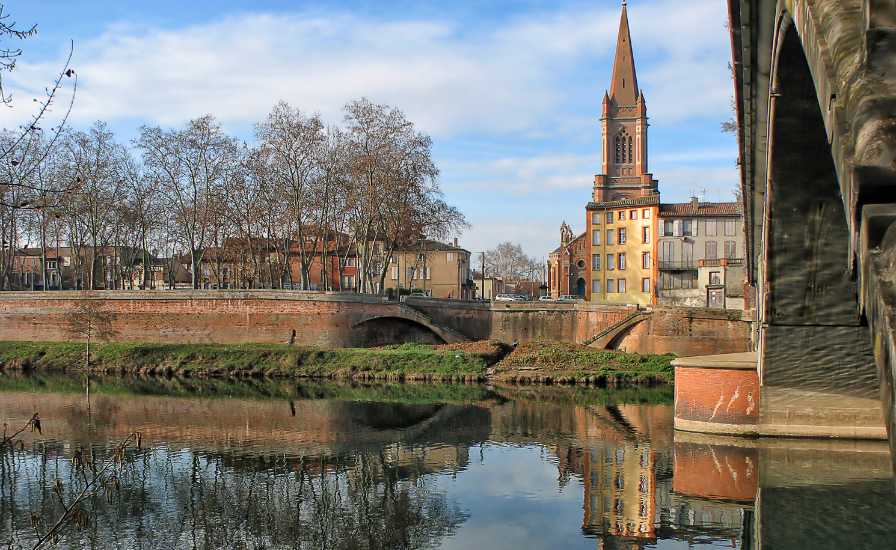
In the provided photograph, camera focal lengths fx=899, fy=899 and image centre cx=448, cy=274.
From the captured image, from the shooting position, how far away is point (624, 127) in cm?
9562

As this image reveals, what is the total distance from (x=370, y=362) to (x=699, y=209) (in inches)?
1381

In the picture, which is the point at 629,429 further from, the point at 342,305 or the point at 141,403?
the point at 342,305

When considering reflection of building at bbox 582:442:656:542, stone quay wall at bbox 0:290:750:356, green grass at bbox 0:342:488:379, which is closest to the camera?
reflection of building at bbox 582:442:656:542

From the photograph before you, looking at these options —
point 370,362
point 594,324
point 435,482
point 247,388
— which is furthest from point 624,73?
point 435,482

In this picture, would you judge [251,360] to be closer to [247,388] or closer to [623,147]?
[247,388]

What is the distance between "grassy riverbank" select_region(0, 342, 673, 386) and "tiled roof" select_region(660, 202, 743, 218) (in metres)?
27.2

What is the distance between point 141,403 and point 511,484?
19138 mm

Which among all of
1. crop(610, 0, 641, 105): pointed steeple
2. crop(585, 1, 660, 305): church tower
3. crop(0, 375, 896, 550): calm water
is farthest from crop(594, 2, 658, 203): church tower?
crop(0, 375, 896, 550): calm water

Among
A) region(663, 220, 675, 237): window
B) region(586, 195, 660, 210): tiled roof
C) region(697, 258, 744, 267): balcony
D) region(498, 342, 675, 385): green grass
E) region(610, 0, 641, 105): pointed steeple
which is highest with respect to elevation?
region(610, 0, 641, 105): pointed steeple

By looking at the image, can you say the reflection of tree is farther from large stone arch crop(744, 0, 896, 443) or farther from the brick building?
the brick building

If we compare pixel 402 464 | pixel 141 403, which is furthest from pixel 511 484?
pixel 141 403

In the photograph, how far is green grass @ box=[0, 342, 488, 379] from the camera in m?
44.2

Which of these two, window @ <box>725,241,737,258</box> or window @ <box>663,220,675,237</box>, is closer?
window @ <box>725,241,737,258</box>

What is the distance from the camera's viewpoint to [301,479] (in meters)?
20.3
